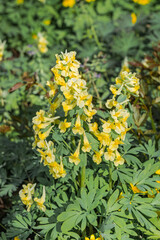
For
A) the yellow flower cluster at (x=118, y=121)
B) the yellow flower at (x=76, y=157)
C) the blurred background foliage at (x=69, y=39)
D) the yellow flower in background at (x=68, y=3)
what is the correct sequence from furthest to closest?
the yellow flower in background at (x=68, y=3) < the blurred background foliage at (x=69, y=39) < the yellow flower at (x=76, y=157) < the yellow flower cluster at (x=118, y=121)

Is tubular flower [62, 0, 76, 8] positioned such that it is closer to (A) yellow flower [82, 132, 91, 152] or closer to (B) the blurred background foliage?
(B) the blurred background foliage

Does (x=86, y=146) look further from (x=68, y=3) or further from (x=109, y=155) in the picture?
(x=68, y=3)

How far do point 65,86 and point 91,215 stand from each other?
0.75 meters

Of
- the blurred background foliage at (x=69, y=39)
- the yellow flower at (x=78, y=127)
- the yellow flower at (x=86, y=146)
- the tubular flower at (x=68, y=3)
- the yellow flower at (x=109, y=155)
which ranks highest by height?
the tubular flower at (x=68, y=3)

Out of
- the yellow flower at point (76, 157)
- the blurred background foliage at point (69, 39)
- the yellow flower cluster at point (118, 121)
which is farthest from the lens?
the blurred background foliage at point (69, 39)

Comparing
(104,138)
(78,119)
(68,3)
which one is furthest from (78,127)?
(68,3)

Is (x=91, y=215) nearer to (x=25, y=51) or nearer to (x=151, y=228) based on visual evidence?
(x=151, y=228)

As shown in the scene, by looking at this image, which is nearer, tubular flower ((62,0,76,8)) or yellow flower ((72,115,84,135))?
yellow flower ((72,115,84,135))

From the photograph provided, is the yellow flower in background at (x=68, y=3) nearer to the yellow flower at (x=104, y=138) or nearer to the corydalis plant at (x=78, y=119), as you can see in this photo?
the corydalis plant at (x=78, y=119)

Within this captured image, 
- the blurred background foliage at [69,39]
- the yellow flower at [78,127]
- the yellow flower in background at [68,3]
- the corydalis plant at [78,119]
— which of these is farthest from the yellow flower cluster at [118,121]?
the yellow flower in background at [68,3]

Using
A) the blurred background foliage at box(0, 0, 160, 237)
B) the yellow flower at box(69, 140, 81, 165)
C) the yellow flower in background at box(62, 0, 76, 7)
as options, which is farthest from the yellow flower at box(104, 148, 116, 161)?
the yellow flower in background at box(62, 0, 76, 7)

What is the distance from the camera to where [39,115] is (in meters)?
1.58

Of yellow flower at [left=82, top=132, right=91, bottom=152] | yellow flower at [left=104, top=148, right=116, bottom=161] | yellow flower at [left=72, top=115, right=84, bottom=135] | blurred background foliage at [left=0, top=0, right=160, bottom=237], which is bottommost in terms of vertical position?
yellow flower at [left=104, top=148, right=116, bottom=161]

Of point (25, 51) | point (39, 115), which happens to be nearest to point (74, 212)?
point (39, 115)
